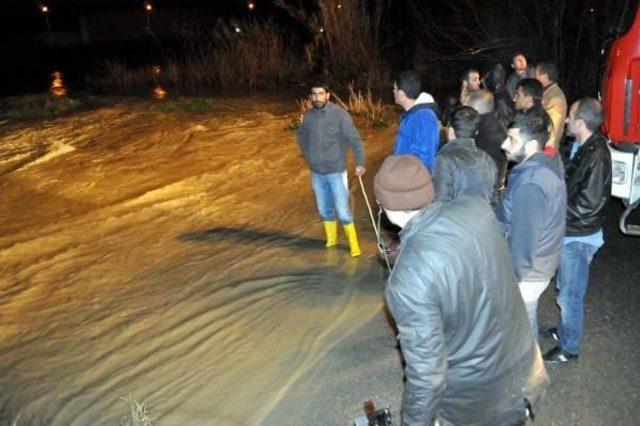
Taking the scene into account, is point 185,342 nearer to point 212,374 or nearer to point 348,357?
point 212,374

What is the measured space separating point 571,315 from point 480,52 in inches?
532

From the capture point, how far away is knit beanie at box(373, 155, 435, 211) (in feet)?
6.97

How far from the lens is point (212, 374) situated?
167 inches

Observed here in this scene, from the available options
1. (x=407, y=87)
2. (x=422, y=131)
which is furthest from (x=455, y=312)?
(x=407, y=87)

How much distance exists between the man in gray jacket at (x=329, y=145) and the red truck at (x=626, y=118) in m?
2.32

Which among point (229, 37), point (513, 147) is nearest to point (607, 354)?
point (513, 147)

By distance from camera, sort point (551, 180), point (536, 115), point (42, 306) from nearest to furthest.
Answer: point (551, 180)
point (536, 115)
point (42, 306)

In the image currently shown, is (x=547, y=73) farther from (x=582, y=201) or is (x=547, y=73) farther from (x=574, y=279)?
(x=574, y=279)

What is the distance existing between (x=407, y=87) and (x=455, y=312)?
3.05 m

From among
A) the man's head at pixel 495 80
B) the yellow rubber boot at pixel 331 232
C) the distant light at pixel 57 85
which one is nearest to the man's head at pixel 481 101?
the man's head at pixel 495 80

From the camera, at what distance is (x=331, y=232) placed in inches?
245

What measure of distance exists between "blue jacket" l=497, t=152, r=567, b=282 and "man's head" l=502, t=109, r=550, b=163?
0.07 metres

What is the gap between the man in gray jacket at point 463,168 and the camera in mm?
4012

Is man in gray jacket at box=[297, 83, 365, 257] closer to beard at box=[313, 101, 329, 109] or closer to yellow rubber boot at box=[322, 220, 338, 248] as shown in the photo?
beard at box=[313, 101, 329, 109]
